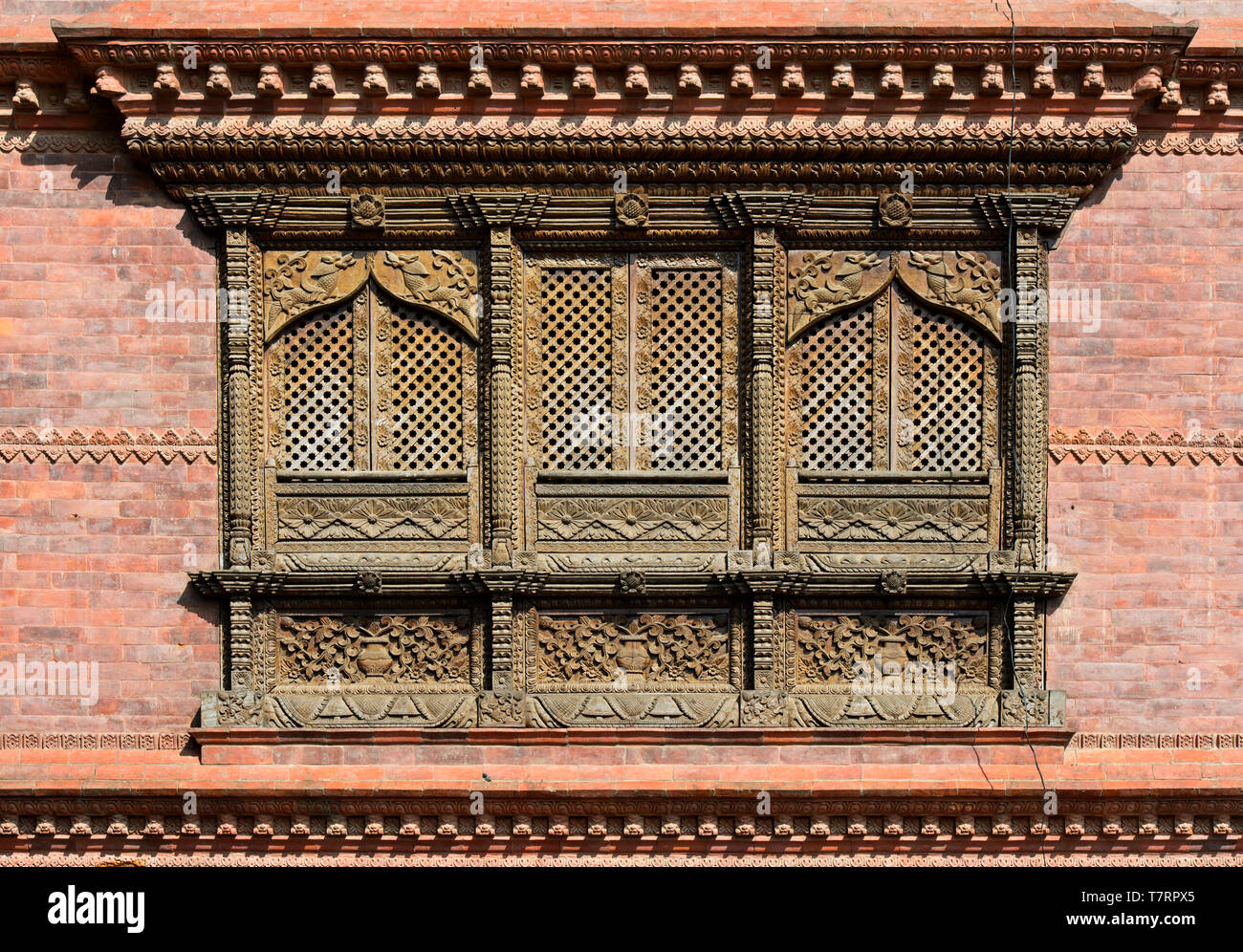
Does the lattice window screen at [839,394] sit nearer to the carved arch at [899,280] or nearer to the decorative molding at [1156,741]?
the carved arch at [899,280]

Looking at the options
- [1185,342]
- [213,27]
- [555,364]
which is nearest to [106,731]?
[555,364]

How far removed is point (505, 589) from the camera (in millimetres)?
9641

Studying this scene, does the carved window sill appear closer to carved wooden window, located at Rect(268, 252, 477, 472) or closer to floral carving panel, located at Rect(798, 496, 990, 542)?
floral carving panel, located at Rect(798, 496, 990, 542)

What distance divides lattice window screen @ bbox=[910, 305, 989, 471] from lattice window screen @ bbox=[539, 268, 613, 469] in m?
2.14

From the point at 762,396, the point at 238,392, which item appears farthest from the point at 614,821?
the point at 238,392

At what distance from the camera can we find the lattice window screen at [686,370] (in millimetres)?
9883

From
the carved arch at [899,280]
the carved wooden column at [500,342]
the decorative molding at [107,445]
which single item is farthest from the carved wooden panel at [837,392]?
the decorative molding at [107,445]

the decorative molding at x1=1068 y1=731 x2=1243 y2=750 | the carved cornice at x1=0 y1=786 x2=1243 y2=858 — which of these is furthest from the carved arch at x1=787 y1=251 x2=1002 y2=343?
the carved cornice at x1=0 y1=786 x2=1243 y2=858

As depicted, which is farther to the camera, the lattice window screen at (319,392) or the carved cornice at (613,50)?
the lattice window screen at (319,392)

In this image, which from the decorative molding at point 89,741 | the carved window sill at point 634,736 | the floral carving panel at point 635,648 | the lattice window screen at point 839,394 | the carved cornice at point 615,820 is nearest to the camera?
the carved cornice at point 615,820

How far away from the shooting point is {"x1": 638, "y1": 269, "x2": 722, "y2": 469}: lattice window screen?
32.4ft

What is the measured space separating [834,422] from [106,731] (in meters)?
5.42

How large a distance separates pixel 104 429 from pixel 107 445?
0.11 metres

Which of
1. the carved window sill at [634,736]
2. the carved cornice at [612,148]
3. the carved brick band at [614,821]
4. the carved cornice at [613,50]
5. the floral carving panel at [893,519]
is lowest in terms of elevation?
the carved brick band at [614,821]
